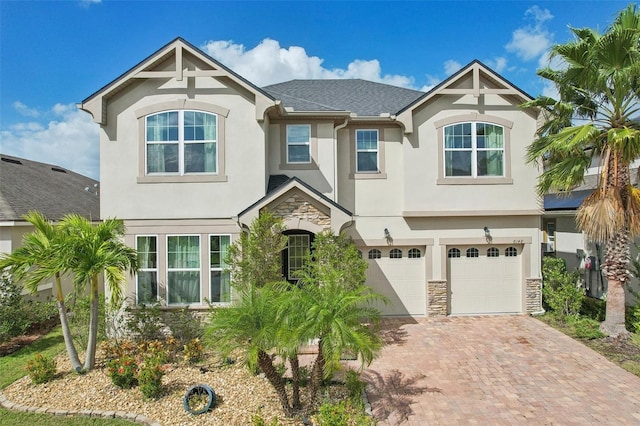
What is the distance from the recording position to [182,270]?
11.1 metres

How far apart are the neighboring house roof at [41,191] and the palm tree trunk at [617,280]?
1594cm

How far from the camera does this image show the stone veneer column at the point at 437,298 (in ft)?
43.0

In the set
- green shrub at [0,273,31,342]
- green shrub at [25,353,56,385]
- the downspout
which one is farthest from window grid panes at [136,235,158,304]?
the downspout

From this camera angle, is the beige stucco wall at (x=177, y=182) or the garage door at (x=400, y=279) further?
the garage door at (x=400, y=279)

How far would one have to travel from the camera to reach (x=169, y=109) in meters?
11.2

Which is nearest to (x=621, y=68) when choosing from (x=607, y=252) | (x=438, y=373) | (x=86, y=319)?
(x=607, y=252)

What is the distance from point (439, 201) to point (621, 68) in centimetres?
623

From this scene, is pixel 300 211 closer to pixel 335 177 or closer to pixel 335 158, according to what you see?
pixel 335 177

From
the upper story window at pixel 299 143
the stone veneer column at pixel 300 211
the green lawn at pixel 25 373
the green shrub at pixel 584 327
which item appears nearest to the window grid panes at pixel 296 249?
the stone veneer column at pixel 300 211

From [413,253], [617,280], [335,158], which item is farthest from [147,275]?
[617,280]

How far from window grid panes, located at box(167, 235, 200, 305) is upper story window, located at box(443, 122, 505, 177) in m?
9.37

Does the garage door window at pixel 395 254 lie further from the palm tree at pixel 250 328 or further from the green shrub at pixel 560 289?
the palm tree at pixel 250 328

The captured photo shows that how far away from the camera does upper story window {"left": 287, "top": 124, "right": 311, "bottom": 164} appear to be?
12.9m

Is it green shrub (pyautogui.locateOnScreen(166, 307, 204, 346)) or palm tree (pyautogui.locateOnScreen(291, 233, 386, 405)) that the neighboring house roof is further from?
palm tree (pyautogui.locateOnScreen(291, 233, 386, 405))
